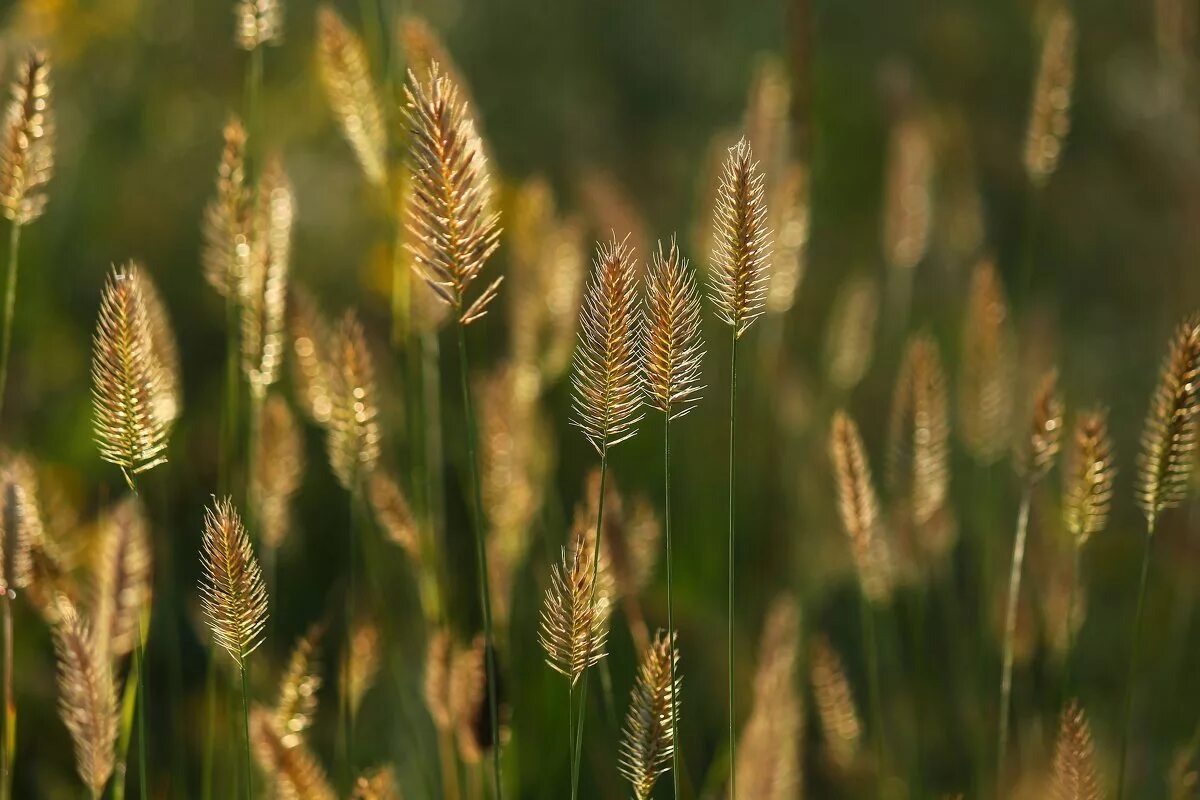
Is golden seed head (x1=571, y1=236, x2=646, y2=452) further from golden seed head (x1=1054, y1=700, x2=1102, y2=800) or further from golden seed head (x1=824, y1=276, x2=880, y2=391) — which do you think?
golden seed head (x1=824, y1=276, x2=880, y2=391)

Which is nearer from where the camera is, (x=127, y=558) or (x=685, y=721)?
(x=127, y=558)

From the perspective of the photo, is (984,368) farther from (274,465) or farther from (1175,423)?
(274,465)

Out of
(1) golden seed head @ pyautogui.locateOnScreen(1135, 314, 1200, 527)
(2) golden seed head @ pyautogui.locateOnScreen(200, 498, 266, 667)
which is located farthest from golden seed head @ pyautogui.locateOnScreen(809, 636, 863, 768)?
(2) golden seed head @ pyautogui.locateOnScreen(200, 498, 266, 667)

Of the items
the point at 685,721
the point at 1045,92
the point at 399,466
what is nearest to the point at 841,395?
the point at 399,466

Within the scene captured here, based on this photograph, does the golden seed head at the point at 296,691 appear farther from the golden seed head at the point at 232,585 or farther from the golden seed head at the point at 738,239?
the golden seed head at the point at 738,239

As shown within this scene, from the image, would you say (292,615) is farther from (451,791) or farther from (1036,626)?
(1036,626)

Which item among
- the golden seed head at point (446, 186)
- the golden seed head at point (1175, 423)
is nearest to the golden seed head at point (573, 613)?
the golden seed head at point (446, 186)
